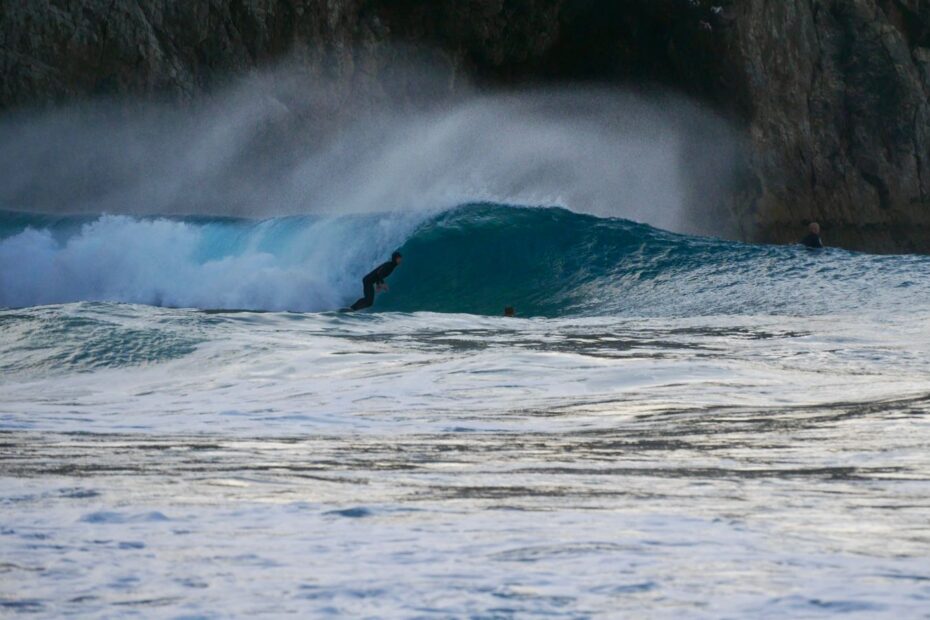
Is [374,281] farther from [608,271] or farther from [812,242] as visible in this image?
[812,242]

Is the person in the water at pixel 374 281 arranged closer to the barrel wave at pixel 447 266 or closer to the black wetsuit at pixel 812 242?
the barrel wave at pixel 447 266

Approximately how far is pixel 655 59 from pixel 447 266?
39.0ft

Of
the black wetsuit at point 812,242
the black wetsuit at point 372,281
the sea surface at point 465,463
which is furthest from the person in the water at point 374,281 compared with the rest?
the black wetsuit at point 812,242

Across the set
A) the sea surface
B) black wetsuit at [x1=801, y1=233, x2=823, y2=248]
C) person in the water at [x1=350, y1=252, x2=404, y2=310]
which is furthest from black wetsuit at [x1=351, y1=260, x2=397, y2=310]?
black wetsuit at [x1=801, y1=233, x2=823, y2=248]

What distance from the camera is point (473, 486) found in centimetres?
436

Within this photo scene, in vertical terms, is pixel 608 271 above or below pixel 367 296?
above

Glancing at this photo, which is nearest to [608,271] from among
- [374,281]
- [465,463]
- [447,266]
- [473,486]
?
[447,266]

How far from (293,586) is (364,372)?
533 centimetres

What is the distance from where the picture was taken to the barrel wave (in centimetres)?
1628

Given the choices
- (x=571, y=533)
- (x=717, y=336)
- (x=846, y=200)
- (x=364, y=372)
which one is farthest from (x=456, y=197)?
(x=571, y=533)

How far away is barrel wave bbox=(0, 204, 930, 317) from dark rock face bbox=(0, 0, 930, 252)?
12.1 feet

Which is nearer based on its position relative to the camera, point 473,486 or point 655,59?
point 473,486

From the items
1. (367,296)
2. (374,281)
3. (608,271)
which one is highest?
(608,271)

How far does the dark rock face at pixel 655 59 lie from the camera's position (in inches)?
913
